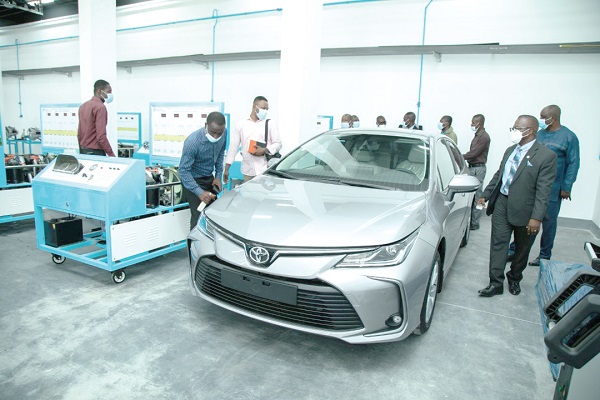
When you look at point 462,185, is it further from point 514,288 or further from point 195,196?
point 195,196

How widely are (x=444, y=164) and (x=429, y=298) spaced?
122 cm

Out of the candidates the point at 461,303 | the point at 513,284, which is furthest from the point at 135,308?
the point at 513,284

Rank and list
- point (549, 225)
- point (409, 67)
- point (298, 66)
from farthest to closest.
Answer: point (409, 67), point (298, 66), point (549, 225)

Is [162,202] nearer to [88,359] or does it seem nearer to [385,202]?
[88,359]

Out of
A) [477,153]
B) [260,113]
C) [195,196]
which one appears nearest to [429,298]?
[195,196]

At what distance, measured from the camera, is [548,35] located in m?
6.12

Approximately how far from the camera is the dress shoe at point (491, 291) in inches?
126

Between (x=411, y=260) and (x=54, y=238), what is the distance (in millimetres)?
3031

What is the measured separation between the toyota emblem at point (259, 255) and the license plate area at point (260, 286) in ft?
0.32

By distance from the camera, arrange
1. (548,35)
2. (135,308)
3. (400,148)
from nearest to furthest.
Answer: (135,308)
(400,148)
(548,35)

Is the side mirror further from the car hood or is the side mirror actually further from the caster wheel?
the caster wheel

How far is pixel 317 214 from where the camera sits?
2197mm

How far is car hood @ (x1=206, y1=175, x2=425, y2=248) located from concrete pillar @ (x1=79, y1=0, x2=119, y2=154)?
455cm

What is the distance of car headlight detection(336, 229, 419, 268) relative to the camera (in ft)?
6.41
